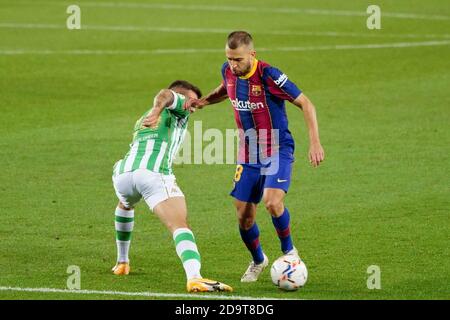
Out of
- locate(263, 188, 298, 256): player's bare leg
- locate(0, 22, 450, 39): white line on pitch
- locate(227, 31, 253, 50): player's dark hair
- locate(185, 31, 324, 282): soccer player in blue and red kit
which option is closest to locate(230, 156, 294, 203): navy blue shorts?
locate(185, 31, 324, 282): soccer player in blue and red kit

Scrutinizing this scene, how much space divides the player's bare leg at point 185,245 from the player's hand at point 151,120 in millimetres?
694

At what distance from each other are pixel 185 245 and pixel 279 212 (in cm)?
107

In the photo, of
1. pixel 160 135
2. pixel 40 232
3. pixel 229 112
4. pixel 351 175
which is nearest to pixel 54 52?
pixel 229 112

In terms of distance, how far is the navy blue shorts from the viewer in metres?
11.1

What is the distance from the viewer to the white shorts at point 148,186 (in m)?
10.6

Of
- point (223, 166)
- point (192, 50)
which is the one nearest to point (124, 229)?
point (223, 166)

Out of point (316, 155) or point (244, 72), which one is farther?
point (244, 72)

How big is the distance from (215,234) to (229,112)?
25.5 feet

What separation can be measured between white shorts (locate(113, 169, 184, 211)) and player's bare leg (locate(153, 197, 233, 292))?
0.07 m

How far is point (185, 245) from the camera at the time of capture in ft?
34.1

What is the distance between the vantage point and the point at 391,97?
22.1m

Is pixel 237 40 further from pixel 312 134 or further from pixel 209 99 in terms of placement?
pixel 312 134

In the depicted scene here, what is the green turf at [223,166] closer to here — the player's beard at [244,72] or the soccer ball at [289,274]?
the soccer ball at [289,274]

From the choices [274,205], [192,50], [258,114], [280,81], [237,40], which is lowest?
[274,205]
